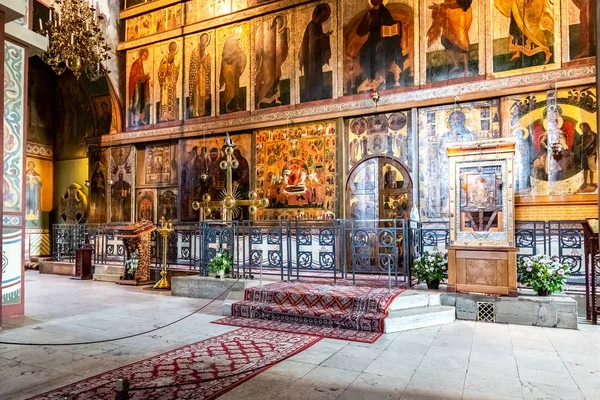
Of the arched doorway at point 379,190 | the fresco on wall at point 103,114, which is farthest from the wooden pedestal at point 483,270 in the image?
the fresco on wall at point 103,114

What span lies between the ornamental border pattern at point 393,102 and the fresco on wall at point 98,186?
2687mm

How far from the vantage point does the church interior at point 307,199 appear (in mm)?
4223

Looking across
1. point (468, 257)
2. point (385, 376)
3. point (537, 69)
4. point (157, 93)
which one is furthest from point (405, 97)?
point (157, 93)

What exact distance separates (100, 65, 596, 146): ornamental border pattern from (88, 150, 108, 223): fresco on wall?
269 cm

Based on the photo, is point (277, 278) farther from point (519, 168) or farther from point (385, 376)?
point (519, 168)

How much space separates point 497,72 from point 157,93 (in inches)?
425

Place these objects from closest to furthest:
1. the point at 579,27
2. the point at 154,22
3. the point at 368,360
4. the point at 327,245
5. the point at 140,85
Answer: the point at 368,360, the point at 579,27, the point at 327,245, the point at 154,22, the point at 140,85

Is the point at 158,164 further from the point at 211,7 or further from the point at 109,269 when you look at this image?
the point at 211,7

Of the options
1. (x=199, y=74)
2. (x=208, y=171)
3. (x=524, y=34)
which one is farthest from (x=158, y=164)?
(x=524, y=34)

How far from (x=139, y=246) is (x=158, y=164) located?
176 inches

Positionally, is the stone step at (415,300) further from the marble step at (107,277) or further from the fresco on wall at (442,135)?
the marble step at (107,277)

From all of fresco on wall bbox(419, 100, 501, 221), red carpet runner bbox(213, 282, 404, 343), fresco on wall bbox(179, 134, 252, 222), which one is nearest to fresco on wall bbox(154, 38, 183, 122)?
fresco on wall bbox(179, 134, 252, 222)

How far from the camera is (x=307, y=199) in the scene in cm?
1102

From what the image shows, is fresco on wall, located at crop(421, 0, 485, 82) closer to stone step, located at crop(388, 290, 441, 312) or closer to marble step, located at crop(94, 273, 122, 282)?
stone step, located at crop(388, 290, 441, 312)
